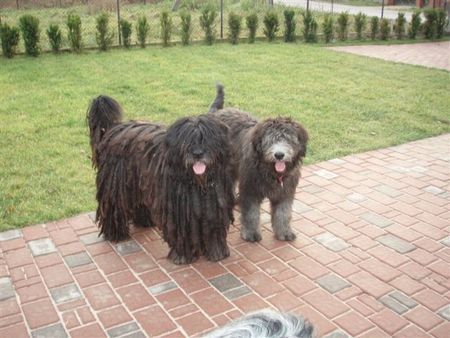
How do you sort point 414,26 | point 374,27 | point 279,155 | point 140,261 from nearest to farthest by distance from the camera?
point 279,155, point 140,261, point 374,27, point 414,26

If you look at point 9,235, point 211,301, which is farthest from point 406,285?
point 9,235

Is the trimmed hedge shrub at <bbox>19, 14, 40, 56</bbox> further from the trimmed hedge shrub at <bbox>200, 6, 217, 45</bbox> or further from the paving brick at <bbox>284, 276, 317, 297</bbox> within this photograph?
the paving brick at <bbox>284, 276, 317, 297</bbox>

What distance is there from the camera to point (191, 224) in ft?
12.2

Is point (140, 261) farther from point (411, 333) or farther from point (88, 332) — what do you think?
point (411, 333)

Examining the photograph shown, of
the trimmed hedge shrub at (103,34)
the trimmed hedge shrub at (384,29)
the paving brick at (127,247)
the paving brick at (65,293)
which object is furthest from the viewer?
the trimmed hedge shrub at (384,29)

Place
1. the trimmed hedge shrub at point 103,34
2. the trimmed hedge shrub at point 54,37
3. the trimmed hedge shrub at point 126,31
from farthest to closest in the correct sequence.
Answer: the trimmed hedge shrub at point 126,31 → the trimmed hedge shrub at point 103,34 → the trimmed hedge shrub at point 54,37

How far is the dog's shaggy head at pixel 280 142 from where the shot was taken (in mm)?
3705

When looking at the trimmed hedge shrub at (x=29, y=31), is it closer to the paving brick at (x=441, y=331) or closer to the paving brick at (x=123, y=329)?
the paving brick at (x=123, y=329)

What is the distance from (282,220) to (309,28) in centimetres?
1173

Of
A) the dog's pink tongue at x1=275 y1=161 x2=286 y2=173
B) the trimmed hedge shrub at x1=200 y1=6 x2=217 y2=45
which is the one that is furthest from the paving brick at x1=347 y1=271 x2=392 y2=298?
the trimmed hedge shrub at x1=200 y1=6 x2=217 y2=45

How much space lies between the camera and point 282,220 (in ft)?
13.6

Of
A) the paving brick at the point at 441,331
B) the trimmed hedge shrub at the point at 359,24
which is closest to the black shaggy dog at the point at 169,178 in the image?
the paving brick at the point at 441,331

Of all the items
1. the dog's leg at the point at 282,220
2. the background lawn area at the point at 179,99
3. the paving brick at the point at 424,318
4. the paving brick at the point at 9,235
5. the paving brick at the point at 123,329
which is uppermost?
the background lawn area at the point at 179,99

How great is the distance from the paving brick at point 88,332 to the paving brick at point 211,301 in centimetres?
67
